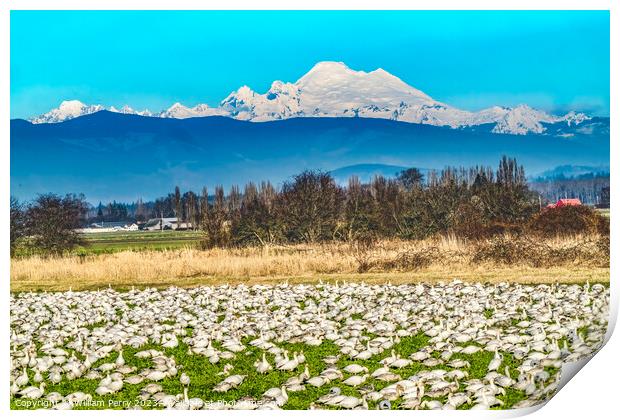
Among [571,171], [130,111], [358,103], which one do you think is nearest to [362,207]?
[358,103]

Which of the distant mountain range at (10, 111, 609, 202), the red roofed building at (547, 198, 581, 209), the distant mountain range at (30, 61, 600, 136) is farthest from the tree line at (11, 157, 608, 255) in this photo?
the distant mountain range at (30, 61, 600, 136)

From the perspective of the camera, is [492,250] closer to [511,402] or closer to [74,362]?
[511,402]

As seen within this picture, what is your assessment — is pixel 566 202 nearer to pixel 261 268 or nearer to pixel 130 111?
pixel 261 268

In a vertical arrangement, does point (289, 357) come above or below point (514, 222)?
below

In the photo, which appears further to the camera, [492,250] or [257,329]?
[492,250]

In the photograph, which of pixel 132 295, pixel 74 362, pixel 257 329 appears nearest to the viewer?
pixel 74 362

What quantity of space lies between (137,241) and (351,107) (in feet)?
28.6

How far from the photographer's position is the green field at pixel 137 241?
25.2 m

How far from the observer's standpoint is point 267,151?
1030 inches

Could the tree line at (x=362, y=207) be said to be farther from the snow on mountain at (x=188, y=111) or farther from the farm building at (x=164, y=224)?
the snow on mountain at (x=188, y=111)

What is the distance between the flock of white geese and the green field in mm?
6472

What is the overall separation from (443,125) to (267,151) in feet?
19.0

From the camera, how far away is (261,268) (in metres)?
23.0
